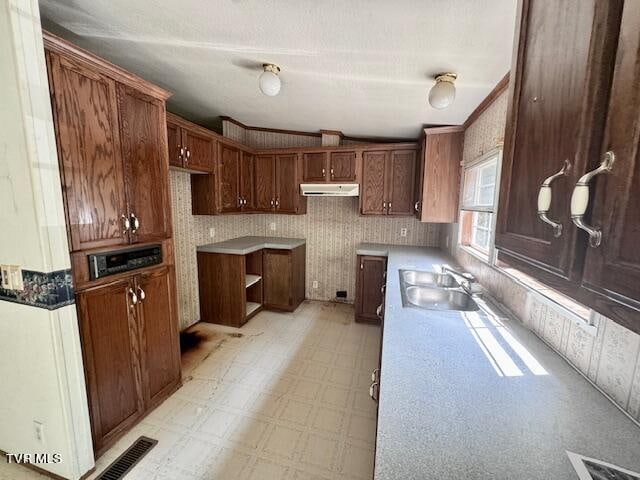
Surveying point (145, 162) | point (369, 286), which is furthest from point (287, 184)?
point (145, 162)

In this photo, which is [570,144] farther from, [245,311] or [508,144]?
[245,311]

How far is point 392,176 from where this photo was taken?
321 cm

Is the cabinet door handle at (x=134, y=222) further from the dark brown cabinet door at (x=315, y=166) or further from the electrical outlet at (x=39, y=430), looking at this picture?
the dark brown cabinet door at (x=315, y=166)

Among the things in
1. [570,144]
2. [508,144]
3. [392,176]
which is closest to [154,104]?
[508,144]

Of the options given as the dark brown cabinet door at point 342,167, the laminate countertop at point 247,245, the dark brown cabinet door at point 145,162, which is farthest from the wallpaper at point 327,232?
the dark brown cabinet door at point 145,162

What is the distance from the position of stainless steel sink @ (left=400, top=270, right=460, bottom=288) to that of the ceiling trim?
4.41 ft

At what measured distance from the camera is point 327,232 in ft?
12.6

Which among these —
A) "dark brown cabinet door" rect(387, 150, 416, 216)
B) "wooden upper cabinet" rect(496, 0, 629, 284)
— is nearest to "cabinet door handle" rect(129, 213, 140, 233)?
"wooden upper cabinet" rect(496, 0, 629, 284)

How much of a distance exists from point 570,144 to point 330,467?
6.06ft

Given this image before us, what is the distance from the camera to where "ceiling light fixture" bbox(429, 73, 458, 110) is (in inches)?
64.4

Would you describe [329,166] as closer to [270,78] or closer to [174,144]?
[270,78]

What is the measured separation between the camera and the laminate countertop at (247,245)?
3.01 m

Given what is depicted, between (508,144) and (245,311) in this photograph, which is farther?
(245,311)

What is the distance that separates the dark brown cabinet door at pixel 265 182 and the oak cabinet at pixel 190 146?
79 centimetres
